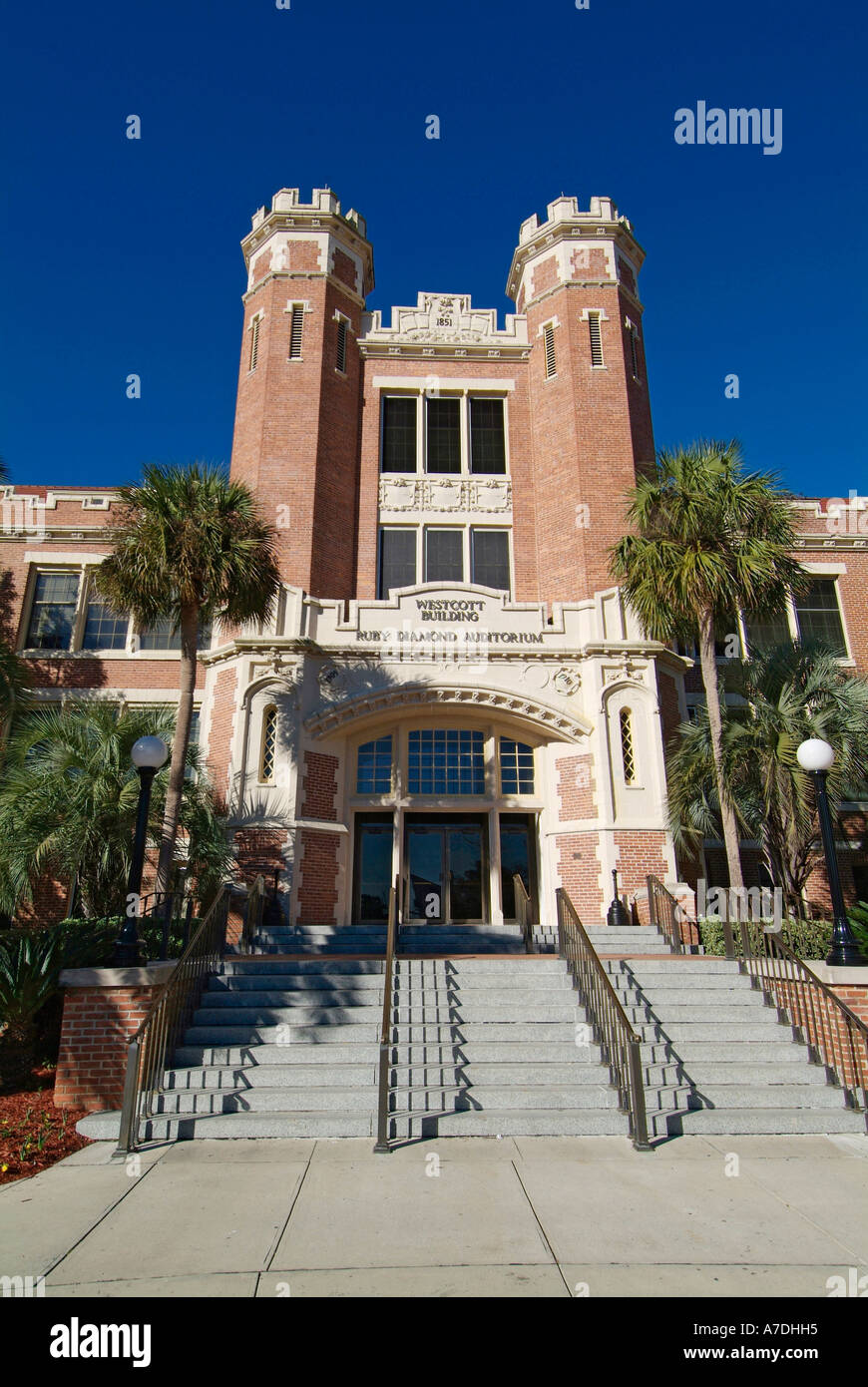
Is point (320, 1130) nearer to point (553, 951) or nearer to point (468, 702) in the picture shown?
point (553, 951)

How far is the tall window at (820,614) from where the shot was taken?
20938mm

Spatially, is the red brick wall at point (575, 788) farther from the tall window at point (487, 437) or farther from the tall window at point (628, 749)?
the tall window at point (487, 437)

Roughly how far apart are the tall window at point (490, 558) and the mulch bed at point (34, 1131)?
14.4 metres

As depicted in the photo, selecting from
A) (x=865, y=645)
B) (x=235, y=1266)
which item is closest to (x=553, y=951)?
(x=235, y=1266)

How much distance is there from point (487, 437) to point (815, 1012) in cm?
1656

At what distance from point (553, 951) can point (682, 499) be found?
27.6ft

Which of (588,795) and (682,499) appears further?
(588,795)

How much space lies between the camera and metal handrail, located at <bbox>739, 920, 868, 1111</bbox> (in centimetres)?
802

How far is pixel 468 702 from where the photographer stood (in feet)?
54.2

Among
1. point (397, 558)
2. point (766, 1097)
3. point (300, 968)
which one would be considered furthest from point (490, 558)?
point (766, 1097)

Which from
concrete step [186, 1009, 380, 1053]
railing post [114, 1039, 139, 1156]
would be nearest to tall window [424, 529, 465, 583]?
concrete step [186, 1009, 380, 1053]

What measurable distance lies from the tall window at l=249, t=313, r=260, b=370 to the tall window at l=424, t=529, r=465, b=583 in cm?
656

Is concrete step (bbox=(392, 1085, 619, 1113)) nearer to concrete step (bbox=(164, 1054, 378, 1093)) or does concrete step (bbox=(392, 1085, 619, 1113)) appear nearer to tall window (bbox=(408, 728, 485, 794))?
concrete step (bbox=(164, 1054, 378, 1093))

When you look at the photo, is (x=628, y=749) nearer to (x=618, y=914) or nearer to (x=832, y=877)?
(x=618, y=914)
